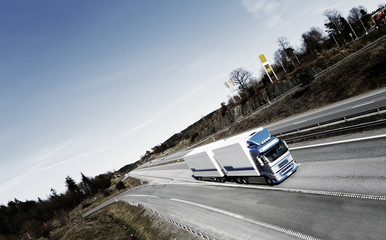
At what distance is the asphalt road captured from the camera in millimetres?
10906

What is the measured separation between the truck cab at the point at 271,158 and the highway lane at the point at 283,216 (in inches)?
53.7

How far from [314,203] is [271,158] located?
476cm

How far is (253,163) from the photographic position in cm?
1908

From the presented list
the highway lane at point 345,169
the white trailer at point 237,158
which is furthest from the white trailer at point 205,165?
the highway lane at point 345,169

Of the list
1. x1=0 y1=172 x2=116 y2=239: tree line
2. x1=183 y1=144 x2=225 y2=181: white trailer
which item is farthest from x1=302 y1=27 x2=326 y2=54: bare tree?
x1=0 y1=172 x2=116 y2=239: tree line

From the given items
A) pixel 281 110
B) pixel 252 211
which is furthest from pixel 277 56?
pixel 252 211

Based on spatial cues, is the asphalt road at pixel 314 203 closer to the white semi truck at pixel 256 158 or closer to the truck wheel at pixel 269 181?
the truck wheel at pixel 269 181

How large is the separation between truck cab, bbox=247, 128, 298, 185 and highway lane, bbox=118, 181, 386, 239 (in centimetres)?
136

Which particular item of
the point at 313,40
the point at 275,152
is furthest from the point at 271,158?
the point at 313,40

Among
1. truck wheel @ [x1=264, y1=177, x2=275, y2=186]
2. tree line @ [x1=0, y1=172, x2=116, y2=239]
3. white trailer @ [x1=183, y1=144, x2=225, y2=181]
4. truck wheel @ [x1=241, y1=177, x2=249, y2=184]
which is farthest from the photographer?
tree line @ [x1=0, y1=172, x2=116, y2=239]

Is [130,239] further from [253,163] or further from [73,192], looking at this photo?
[73,192]

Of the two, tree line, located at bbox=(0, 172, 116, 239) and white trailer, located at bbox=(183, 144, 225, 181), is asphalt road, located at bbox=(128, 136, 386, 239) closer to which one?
white trailer, located at bbox=(183, 144, 225, 181)

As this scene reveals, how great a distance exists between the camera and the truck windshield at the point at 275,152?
17891 millimetres

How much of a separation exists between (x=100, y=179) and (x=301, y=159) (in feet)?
357
